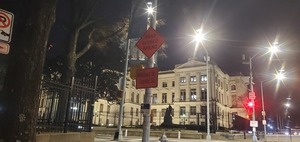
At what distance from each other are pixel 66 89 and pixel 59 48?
13.0m

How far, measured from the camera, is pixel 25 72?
17.9 ft

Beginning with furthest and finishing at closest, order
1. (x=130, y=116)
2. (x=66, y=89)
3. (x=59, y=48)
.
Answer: (x=130, y=116), (x=59, y=48), (x=66, y=89)

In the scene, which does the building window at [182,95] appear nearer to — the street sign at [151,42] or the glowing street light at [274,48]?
the glowing street light at [274,48]

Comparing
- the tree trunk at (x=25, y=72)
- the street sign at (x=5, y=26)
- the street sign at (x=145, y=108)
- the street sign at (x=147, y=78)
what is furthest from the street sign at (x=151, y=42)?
the street sign at (x=5, y=26)

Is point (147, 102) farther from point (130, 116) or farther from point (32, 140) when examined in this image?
point (130, 116)

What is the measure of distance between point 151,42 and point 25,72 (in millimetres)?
3269

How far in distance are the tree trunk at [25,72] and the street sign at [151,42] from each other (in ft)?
8.46

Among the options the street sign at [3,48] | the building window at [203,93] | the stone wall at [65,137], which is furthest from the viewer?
the building window at [203,93]

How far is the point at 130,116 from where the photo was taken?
79500mm

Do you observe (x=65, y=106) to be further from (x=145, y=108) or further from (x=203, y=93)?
(x=203, y=93)

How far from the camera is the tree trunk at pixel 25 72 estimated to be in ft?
17.4

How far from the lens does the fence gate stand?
9289 millimetres

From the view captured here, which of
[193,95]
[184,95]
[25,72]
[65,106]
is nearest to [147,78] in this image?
[25,72]

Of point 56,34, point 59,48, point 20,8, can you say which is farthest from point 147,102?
point 59,48
